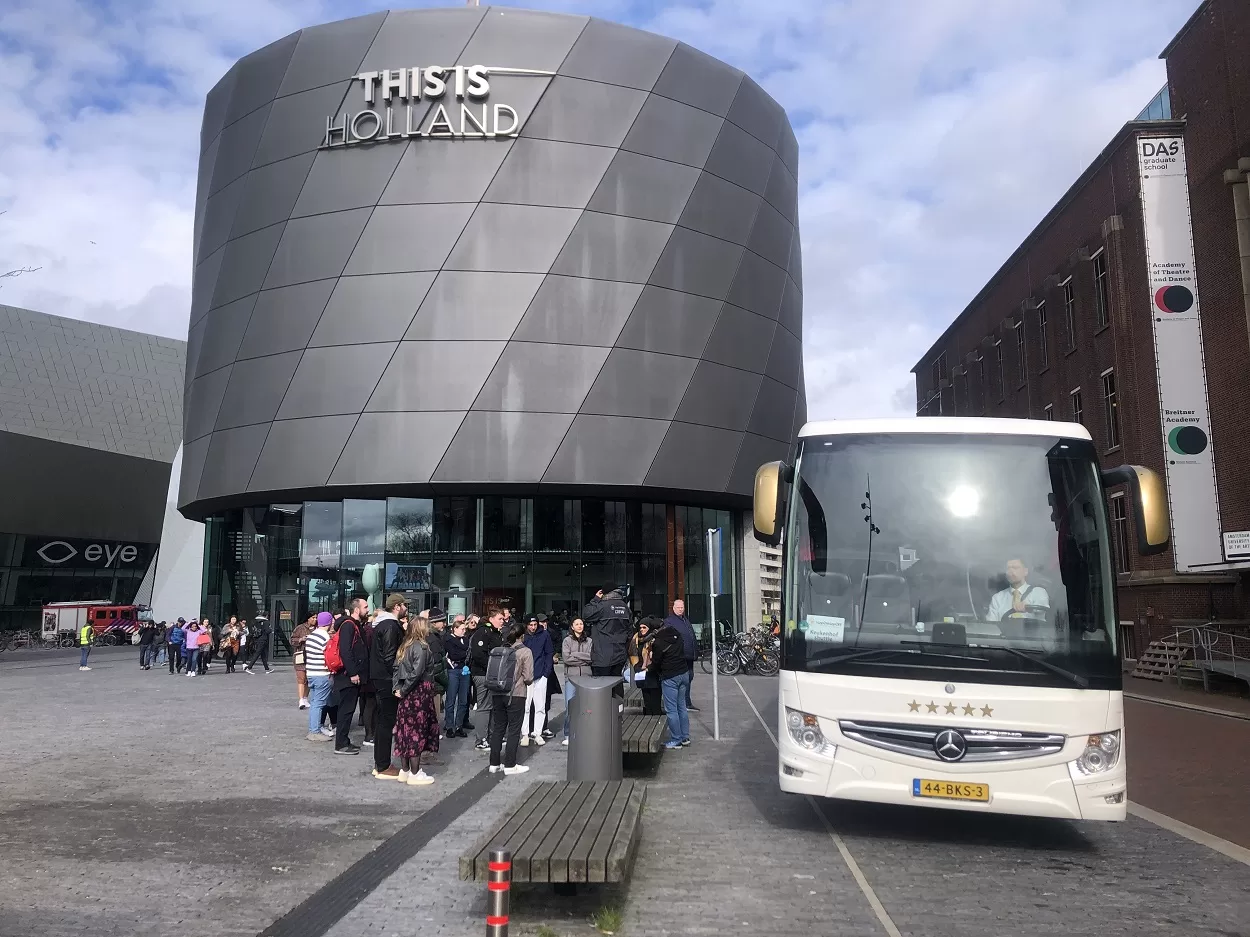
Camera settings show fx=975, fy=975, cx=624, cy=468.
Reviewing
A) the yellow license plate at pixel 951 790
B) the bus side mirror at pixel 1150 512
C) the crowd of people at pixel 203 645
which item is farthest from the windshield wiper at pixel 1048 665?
the crowd of people at pixel 203 645

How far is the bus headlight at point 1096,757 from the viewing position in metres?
6.70

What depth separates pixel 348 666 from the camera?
11.5 meters

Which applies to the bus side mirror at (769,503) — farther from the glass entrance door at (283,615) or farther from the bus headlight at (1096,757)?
the glass entrance door at (283,615)

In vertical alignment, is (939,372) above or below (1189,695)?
above

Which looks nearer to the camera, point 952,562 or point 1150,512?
point 1150,512

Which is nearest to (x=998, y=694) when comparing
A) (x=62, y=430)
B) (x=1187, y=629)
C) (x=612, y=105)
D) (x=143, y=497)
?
(x=1187, y=629)

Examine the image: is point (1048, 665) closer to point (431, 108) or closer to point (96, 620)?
point (431, 108)

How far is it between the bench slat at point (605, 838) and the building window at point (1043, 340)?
105ft

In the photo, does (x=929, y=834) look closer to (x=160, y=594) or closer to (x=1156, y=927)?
(x=1156, y=927)

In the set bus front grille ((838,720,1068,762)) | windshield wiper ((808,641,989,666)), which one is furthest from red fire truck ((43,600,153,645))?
bus front grille ((838,720,1068,762))

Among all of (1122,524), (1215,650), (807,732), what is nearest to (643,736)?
(807,732)

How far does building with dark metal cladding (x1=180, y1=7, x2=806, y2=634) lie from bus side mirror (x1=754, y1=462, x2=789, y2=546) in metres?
20.3

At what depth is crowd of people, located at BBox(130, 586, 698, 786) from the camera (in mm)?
10320

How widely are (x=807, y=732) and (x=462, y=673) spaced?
750 centimetres
